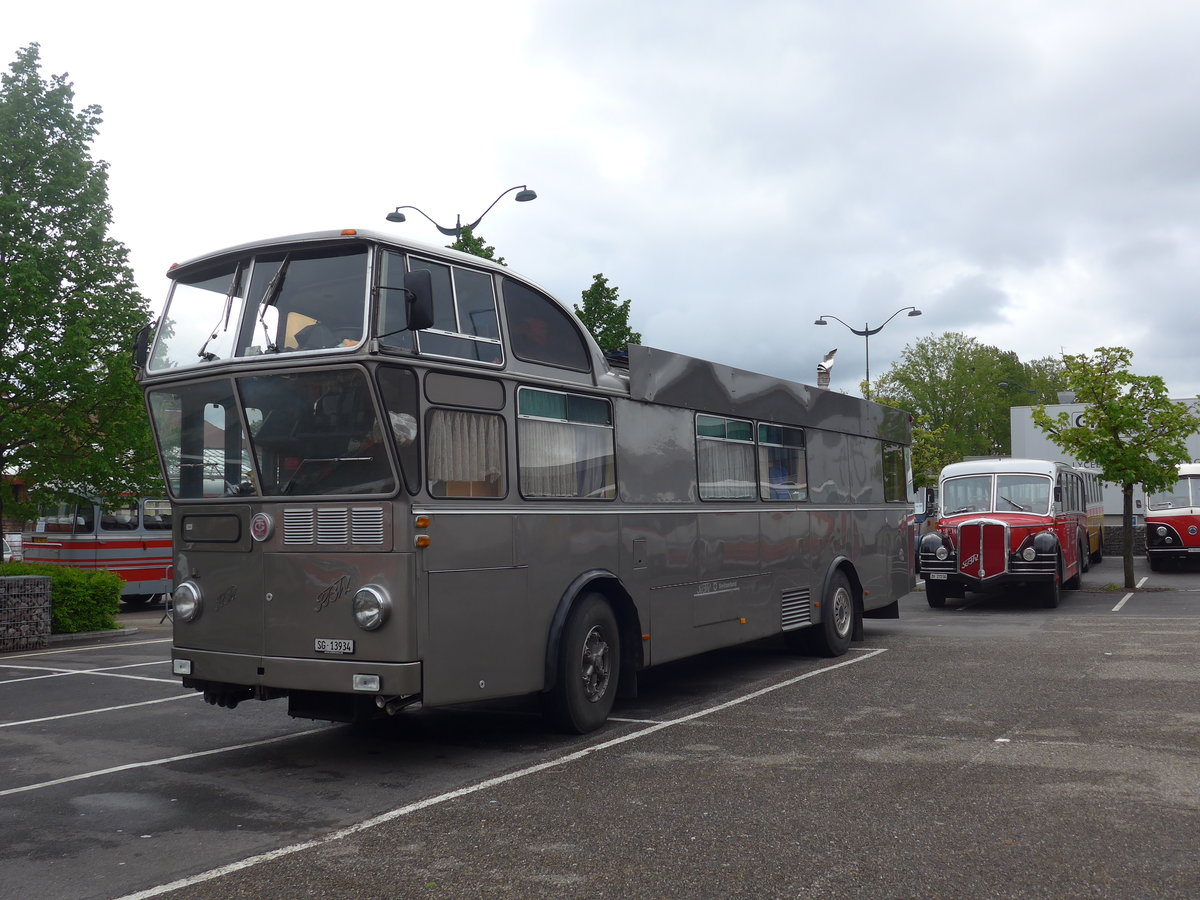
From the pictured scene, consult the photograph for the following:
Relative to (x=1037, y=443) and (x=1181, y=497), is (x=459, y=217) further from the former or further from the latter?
(x=1037, y=443)

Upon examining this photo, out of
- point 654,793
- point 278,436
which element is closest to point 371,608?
point 278,436

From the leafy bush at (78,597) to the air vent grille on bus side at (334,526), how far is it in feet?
34.2

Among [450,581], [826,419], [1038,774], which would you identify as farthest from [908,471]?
[450,581]

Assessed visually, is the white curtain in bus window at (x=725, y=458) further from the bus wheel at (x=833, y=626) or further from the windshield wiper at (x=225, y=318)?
the windshield wiper at (x=225, y=318)

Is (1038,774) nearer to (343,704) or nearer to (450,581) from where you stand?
(450,581)

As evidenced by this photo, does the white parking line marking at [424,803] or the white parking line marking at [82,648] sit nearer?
the white parking line marking at [424,803]

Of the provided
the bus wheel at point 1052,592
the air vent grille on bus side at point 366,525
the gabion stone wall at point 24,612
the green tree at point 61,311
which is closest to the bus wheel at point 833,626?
the air vent grille on bus side at point 366,525

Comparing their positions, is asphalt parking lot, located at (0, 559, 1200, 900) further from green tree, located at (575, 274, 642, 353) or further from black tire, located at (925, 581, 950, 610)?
green tree, located at (575, 274, 642, 353)

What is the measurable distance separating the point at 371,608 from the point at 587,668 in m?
2.12

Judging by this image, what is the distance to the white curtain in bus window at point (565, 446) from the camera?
310 inches

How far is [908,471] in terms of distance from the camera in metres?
15.6

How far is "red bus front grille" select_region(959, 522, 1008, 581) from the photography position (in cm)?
1944

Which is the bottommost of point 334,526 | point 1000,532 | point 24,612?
point 24,612

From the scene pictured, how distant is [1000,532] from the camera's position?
19531 millimetres
